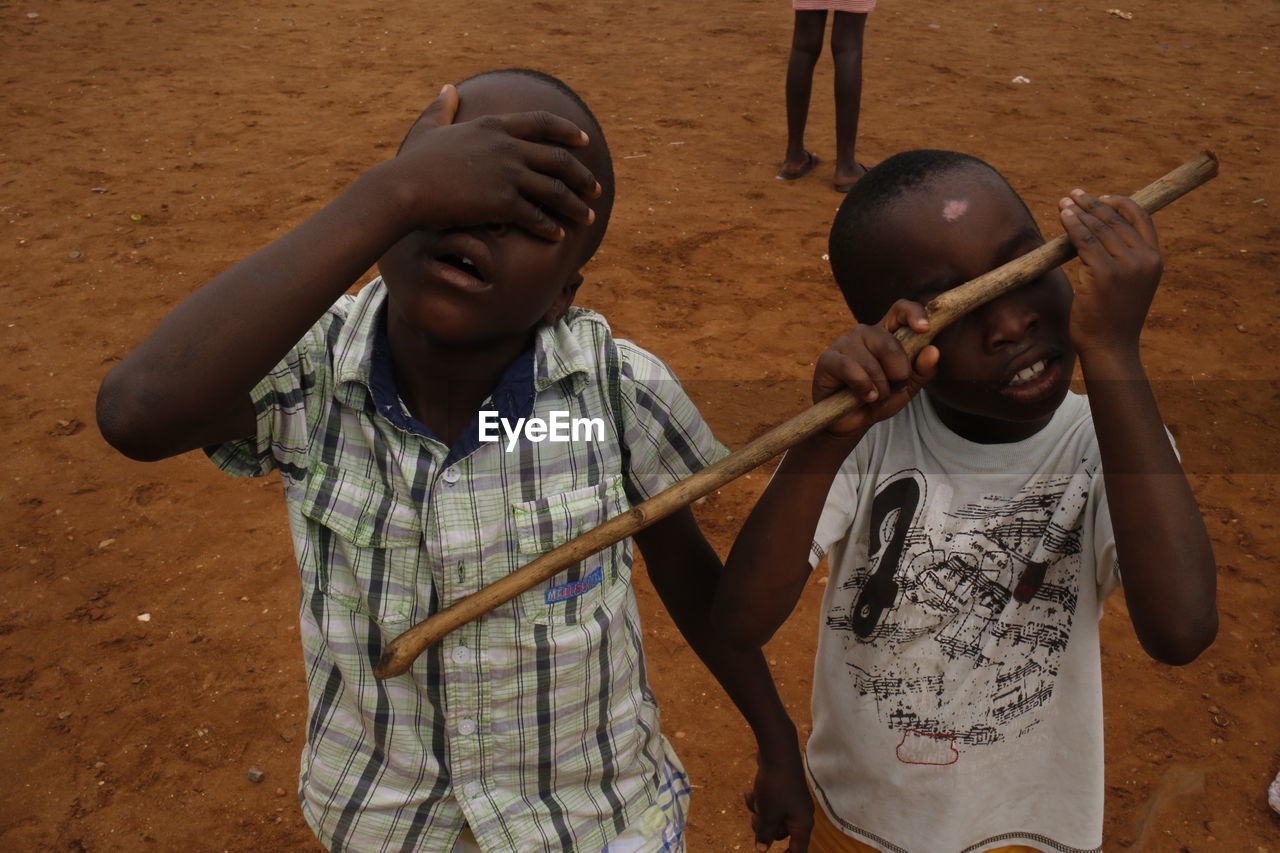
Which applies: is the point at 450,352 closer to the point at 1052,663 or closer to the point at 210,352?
the point at 210,352

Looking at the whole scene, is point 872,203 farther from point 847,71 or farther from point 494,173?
point 847,71

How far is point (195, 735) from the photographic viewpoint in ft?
10.2

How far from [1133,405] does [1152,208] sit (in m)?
0.29

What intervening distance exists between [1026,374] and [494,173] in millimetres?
785

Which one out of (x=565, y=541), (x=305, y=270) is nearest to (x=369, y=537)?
(x=565, y=541)

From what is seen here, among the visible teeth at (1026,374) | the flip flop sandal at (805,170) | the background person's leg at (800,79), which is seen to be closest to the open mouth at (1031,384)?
the visible teeth at (1026,374)

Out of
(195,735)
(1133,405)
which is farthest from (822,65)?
(1133,405)

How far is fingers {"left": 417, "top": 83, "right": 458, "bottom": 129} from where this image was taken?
1.45 meters

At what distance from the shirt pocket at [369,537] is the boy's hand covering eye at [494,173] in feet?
1.27

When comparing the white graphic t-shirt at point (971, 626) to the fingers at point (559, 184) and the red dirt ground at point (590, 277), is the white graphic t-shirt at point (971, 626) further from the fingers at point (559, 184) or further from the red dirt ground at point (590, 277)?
the red dirt ground at point (590, 277)

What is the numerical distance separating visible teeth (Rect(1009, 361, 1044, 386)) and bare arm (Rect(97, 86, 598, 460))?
672 millimetres

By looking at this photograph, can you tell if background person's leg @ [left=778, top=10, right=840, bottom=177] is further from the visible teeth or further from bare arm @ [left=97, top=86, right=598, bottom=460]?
bare arm @ [left=97, top=86, right=598, bottom=460]

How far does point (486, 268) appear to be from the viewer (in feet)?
4.54

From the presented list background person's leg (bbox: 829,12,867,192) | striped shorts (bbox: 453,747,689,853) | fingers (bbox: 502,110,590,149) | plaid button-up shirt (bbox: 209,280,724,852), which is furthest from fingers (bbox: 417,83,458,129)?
background person's leg (bbox: 829,12,867,192)
